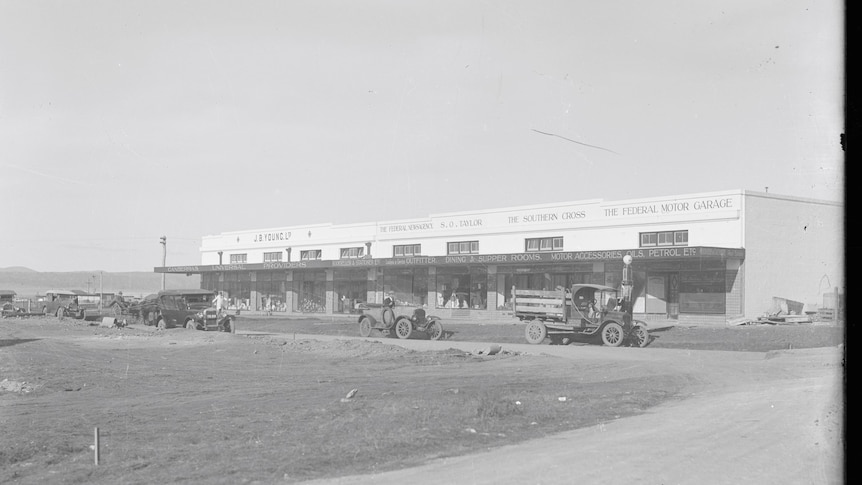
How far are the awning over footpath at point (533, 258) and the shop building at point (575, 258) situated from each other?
0.21 feet

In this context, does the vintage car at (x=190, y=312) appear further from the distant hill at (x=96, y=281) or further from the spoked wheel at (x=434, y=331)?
the distant hill at (x=96, y=281)

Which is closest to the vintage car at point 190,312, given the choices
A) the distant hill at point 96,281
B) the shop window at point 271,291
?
the shop window at point 271,291

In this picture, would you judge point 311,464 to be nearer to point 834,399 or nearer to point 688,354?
point 834,399

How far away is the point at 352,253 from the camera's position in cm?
6025

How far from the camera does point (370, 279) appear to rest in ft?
182

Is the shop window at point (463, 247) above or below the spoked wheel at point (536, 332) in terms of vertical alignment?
above

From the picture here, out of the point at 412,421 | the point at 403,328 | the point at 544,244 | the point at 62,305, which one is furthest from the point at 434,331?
the point at 62,305

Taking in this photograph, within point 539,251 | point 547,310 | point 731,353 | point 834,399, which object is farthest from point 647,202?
point 834,399

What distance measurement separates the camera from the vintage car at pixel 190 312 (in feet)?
117

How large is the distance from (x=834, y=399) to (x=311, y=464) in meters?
8.91

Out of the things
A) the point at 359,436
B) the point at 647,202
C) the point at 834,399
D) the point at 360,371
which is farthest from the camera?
the point at 647,202

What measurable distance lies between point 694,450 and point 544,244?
36825mm

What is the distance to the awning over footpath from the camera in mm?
35188

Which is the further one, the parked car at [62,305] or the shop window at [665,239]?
the parked car at [62,305]
